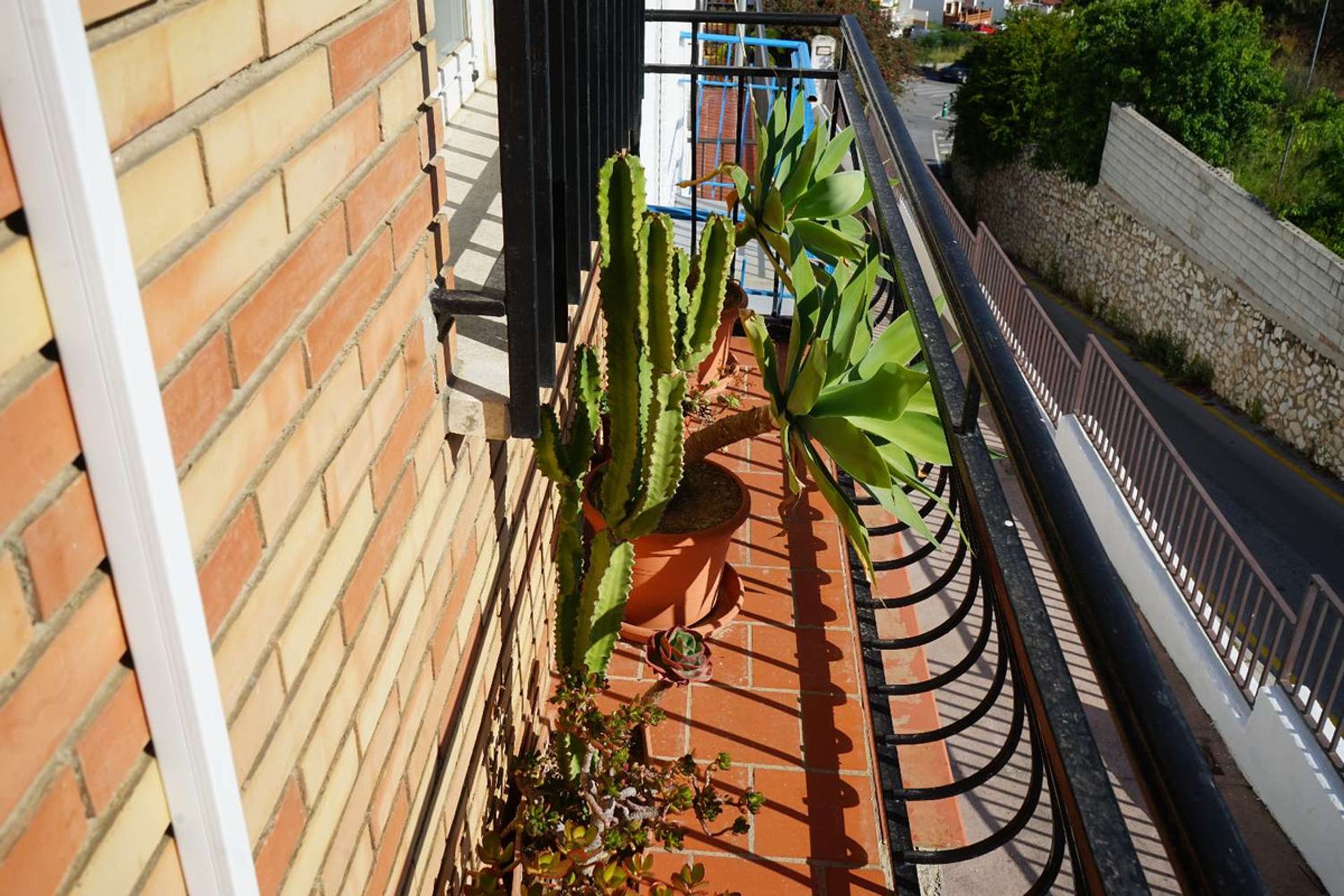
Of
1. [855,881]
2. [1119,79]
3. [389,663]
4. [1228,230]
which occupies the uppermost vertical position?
[389,663]

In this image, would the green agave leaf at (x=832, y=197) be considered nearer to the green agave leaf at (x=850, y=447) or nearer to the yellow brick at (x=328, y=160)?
the green agave leaf at (x=850, y=447)

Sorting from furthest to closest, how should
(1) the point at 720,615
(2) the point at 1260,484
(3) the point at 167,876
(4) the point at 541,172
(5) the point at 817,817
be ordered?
1. (2) the point at 1260,484
2. (1) the point at 720,615
3. (5) the point at 817,817
4. (4) the point at 541,172
5. (3) the point at 167,876

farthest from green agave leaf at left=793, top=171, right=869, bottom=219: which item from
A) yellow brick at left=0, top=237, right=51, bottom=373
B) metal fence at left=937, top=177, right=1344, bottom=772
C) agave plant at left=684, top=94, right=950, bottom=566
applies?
metal fence at left=937, top=177, right=1344, bottom=772

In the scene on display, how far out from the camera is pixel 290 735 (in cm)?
116

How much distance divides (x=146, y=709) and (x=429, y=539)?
850 millimetres

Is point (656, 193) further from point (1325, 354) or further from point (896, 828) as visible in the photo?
point (1325, 354)

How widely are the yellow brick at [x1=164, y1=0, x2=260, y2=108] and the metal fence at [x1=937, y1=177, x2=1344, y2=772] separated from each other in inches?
245

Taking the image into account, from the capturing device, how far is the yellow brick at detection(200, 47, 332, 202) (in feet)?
3.03

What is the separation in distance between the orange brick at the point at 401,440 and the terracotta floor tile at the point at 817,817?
1.45 m

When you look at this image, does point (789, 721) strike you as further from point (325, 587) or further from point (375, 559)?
point (325, 587)

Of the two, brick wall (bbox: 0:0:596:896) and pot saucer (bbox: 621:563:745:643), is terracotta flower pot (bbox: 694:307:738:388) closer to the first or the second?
pot saucer (bbox: 621:563:745:643)

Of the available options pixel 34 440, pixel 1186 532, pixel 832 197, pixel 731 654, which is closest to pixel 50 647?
pixel 34 440

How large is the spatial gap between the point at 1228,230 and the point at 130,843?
1788 centimetres

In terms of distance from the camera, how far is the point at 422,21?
1.63 meters
